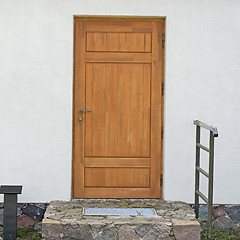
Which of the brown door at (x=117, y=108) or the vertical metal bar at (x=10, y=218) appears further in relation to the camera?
the brown door at (x=117, y=108)

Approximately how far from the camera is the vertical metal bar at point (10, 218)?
16.5 ft

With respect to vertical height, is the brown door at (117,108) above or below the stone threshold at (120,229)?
above

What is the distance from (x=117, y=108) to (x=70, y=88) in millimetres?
588

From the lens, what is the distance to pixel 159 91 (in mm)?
5605

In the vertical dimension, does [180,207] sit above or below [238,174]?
below

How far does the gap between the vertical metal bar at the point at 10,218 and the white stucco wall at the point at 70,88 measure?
41 centimetres

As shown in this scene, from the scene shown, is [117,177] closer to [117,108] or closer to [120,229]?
[117,108]

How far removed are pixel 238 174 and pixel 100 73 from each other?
1940 mm

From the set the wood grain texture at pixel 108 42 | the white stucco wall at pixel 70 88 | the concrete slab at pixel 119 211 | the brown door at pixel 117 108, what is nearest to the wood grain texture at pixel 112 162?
the brown door at pixel 117 108

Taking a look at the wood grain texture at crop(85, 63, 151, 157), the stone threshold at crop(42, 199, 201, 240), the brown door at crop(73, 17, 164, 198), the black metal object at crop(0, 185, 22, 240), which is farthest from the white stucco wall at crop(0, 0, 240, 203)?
the stone threshold at crop(42, 199, 201, 240)

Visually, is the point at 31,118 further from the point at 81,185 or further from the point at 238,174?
the point at 238,174

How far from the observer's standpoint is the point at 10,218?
16.5 feet

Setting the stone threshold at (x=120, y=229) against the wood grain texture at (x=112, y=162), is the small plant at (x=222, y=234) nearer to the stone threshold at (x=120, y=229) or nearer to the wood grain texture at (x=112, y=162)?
the stone threshold at (x=120, y=229)

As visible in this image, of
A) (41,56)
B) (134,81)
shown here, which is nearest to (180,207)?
(134,81)
